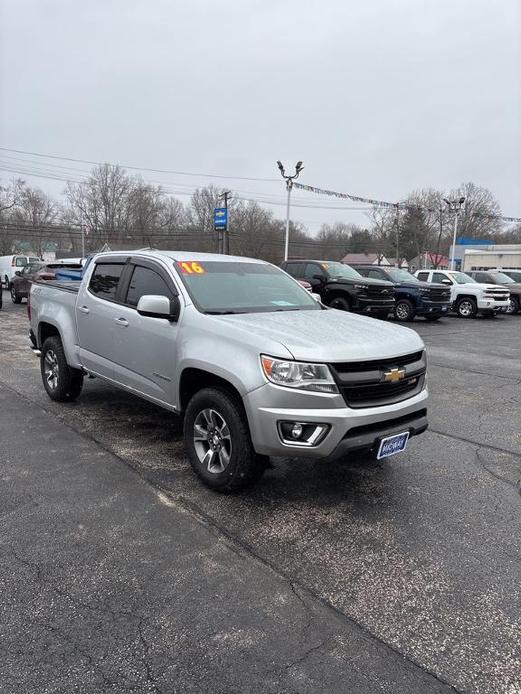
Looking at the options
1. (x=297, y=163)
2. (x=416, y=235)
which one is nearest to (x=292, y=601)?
(x=297, y=163)

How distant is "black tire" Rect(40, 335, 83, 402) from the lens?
6.05 metres

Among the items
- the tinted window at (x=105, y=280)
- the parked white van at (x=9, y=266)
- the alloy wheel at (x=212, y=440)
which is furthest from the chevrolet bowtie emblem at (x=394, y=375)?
the parked white van at (x=9, y=266)

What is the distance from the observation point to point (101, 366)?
5207 mm

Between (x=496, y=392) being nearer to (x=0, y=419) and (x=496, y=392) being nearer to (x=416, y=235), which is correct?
(x=0, y=419)

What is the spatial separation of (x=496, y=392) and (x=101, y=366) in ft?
18.5

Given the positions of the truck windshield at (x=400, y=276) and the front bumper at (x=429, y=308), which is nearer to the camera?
the front bumper at (x=429, y=308)

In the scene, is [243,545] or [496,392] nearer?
[243,545]

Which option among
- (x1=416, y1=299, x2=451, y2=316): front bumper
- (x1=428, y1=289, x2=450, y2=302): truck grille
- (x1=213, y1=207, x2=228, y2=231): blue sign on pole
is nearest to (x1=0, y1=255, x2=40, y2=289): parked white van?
(x1=213, y1=207, x2=228, y2=231): blue sign on pole

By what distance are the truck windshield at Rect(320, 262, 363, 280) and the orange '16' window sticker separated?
11.7 m

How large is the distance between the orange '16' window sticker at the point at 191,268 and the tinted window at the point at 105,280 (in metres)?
0.86

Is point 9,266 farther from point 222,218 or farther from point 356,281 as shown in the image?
point 356,281

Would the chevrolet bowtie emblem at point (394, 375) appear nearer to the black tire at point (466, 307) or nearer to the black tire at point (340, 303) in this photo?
the black tire at point (340, 303)

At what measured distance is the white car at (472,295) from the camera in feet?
64.4

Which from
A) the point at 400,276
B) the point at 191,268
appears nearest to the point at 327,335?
the point at 191,268
